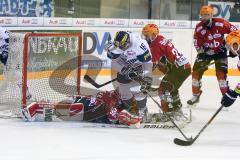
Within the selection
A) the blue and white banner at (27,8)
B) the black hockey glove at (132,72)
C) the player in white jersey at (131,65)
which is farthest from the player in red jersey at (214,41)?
the blue and white banner at (27,8)

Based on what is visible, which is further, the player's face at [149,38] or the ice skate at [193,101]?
the ice skate at [193,101]

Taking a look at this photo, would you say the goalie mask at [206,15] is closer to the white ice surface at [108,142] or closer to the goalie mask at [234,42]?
the white ice surface at [108,142]

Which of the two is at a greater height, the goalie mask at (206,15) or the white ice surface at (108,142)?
the goalie mask at (206,15)

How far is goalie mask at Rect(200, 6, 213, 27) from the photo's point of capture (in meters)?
6.94

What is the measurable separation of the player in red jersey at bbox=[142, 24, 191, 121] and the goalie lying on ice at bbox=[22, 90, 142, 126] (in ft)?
1.98

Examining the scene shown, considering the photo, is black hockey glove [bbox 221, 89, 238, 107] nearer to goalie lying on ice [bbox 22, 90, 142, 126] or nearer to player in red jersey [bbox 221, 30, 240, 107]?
player in red jersey [bbox 221, 30, 240, 107]

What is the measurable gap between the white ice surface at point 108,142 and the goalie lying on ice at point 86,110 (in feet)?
0.40

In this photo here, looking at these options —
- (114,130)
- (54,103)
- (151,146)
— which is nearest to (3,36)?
(54,103)

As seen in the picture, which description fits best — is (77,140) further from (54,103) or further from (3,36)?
(3,36)

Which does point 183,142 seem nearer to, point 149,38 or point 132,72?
point 132,72

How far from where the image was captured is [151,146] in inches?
195

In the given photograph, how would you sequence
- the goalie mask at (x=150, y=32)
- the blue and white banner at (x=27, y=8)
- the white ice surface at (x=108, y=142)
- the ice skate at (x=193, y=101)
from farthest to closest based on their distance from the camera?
the blue and white banner at (x=27, y=8)
the ice skate at (x=193, y=101)
the goalie mask at (x=150, y=32)
the white ice surface at (x=108, y=142)

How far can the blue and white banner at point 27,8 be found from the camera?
9102 millimetres

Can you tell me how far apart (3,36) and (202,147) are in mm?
2709
